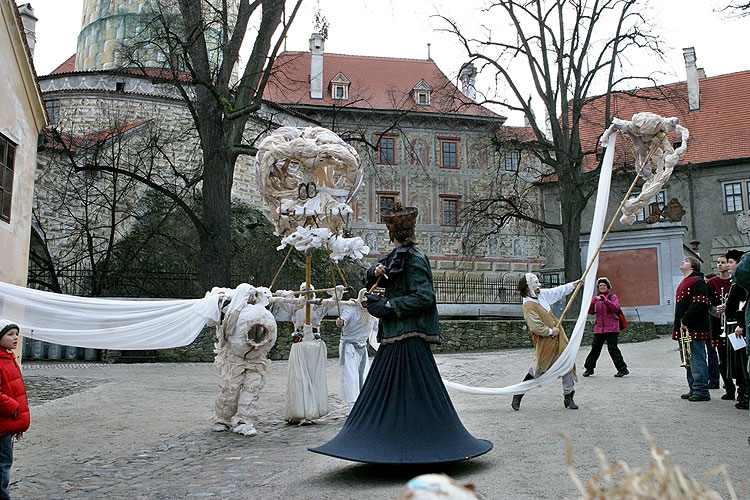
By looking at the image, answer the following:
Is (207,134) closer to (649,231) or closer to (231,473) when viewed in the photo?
(231,473)

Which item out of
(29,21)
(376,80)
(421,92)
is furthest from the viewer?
(376,80)

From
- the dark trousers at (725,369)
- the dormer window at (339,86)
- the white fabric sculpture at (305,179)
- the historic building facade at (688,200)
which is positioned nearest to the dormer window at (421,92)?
the dormer window at (339,86)

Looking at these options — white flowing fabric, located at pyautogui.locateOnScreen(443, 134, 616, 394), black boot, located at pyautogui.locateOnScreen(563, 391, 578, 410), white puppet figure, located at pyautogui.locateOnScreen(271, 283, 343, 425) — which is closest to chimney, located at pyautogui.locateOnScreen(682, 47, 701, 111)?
white flowing fabric, located at pyautogui.locateOnScreen(443, 134, 616, 394)

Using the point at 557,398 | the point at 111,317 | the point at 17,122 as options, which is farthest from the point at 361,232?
the point at 111,317

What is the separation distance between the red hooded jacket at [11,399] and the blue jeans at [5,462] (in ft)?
0.28

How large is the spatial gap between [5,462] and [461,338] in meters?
19.4

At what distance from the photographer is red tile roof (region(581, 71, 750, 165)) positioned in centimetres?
3594

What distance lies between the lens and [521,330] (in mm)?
24219

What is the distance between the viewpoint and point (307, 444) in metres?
7.45

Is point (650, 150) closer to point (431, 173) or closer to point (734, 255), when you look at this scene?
point (734, 255)

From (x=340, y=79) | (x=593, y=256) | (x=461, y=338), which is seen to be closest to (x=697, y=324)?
(x=593, y=256)

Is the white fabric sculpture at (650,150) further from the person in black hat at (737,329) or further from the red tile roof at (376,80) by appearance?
the red tile roof at (376,80)

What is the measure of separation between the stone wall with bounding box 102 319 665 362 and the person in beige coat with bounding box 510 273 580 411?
40.7 ft

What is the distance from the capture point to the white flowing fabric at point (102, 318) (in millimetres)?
6691
